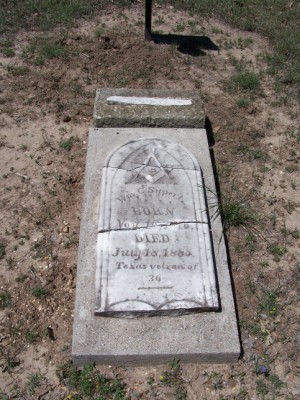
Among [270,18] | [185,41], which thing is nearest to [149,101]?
[185,41]

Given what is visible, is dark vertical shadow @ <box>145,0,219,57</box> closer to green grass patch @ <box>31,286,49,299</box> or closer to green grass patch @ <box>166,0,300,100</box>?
green grass patch @ <box>166,0,300,100</box>

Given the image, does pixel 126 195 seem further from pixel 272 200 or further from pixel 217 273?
pixel 272 200

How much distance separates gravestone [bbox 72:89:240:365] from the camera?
314cm

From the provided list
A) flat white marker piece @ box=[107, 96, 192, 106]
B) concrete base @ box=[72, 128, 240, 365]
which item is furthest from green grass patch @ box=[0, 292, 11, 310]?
flat white marker piece @ box=[107, 96, 192, 106]

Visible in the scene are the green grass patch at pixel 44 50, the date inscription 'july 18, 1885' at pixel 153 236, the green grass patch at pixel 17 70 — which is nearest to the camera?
the date inscription 'july 18, 1885' at pixel 153 236

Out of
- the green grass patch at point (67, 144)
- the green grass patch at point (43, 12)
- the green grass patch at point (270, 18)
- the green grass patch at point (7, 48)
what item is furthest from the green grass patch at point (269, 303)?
the green grass patch at point (43, 12)

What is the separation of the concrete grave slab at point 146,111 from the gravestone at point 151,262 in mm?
302

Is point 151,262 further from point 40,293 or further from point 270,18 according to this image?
point 270,18

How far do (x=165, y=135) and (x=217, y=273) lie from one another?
1.63 m

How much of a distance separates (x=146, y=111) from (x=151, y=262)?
1823mm

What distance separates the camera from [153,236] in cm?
348

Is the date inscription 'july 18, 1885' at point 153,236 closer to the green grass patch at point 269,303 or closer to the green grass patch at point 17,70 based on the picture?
the green grass patch at point 269,303

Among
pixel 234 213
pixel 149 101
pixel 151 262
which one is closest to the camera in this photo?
pixel 151 262

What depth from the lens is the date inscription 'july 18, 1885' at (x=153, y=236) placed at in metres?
3.19
